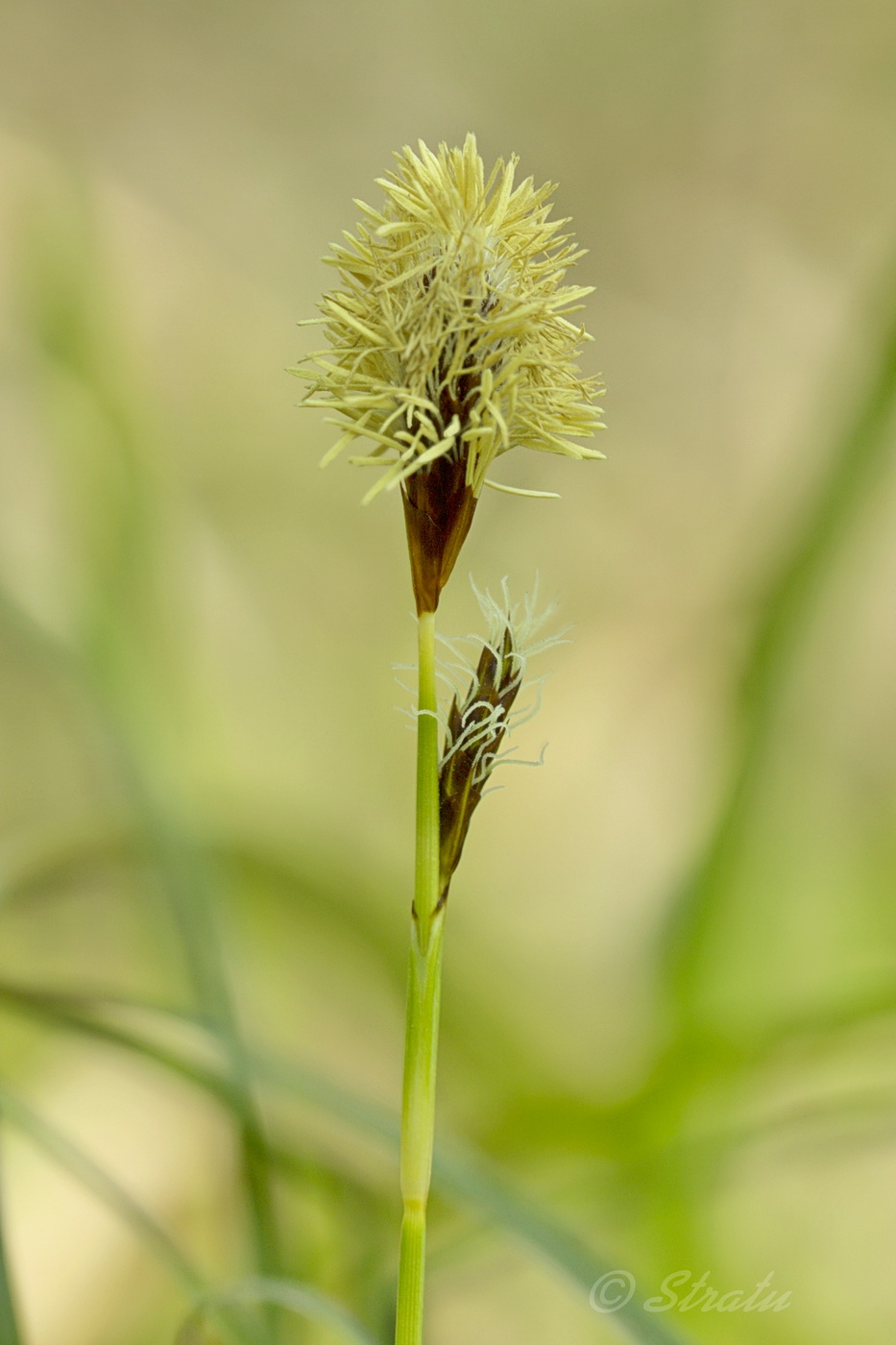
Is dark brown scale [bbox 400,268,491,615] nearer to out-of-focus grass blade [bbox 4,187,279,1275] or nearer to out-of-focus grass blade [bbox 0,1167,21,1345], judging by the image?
out-of-focus grass blade [bbox 0,1167,21,1345]

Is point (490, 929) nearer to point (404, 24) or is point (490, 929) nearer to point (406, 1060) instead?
point (406, 1060)

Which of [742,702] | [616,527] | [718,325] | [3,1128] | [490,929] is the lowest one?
[3,1128]

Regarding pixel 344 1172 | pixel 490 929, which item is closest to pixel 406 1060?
pixel 344 1172

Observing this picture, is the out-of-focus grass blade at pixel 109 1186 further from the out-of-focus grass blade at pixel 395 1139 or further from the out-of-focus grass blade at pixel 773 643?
the out-of-focus grass blade at pixel 773 643

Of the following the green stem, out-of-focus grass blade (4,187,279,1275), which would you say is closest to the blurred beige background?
out-of-focus grass blade (4,187,279,1275)

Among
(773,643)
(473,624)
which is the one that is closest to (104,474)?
(473,624)

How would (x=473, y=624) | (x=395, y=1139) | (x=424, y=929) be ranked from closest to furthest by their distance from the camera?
(x=424, y=929), (x=395, y=1139), (x=473, y=624)

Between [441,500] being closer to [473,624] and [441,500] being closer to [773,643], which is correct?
[773,643]
